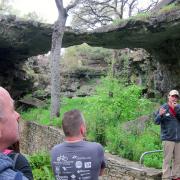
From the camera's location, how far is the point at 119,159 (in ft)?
33.5

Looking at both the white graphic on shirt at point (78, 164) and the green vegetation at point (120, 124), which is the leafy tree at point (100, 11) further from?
the white graphic on shirt at point (78, 164)

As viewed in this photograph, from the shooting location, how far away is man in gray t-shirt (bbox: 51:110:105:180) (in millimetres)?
4086

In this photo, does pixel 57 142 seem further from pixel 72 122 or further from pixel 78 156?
pixel 72 122

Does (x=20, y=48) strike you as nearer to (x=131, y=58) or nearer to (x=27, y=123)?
(x=27, y=123)

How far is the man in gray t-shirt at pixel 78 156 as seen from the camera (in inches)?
161

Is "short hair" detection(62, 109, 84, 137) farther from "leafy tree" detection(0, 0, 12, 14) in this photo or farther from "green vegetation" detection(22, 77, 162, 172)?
"leafy tree" detection(0, 0, 12, 14)

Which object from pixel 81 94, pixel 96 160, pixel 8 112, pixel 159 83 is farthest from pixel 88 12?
pixel 8 112

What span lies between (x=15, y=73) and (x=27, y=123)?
4174 mm

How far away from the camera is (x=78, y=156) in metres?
4.14

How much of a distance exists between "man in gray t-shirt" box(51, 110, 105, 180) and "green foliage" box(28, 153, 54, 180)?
4168 mm

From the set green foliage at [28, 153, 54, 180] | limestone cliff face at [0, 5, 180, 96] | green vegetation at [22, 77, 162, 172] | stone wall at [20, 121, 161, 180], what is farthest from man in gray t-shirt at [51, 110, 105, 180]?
limestone cliff face at [0, 5, 180, 96]

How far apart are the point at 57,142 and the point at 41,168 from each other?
595 centimetres

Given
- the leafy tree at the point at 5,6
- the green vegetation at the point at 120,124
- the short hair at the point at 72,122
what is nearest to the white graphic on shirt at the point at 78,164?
the short hair at the point at 72,122

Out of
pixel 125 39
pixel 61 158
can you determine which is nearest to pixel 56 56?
pixel 125 39
